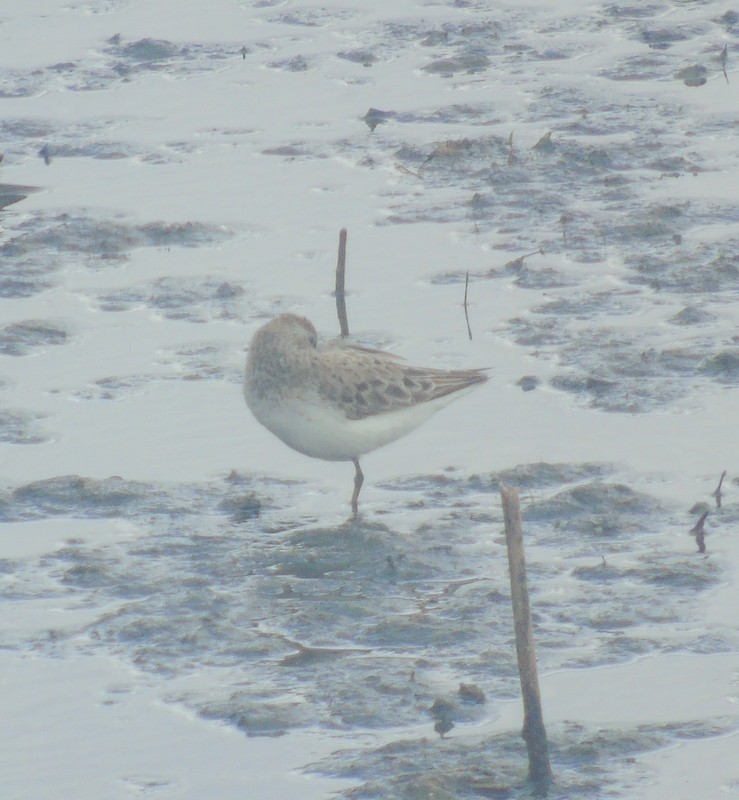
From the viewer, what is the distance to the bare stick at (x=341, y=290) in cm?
1055

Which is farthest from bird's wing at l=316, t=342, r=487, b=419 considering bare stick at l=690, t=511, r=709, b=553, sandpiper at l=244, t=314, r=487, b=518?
bare stick at l=690, t=511, r=709, b=553

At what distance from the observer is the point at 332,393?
8578mm

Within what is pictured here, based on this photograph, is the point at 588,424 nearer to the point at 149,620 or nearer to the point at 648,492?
the point at 648,492

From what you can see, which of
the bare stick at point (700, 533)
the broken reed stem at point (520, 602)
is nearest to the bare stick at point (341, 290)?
the bare stick at point (700, 533)

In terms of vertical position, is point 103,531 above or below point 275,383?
below

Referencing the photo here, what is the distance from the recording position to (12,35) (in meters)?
17.0

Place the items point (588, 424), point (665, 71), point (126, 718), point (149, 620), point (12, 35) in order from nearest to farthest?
point (126, 718) < point (149, 620) < point (588, 424) < point (665, 71) < point (12, 35)

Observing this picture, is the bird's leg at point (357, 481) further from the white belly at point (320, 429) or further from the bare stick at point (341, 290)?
the bare stick at point (341, 290)

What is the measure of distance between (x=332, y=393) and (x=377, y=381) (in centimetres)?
29

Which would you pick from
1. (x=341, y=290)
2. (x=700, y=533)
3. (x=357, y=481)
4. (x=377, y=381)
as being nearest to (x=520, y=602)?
(x=700, y=533)

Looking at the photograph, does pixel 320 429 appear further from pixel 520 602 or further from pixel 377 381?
pixel 520 602

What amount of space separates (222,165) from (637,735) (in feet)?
27.1

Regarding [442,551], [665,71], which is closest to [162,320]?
[442,551]

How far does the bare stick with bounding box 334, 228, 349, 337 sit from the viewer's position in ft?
34.6
